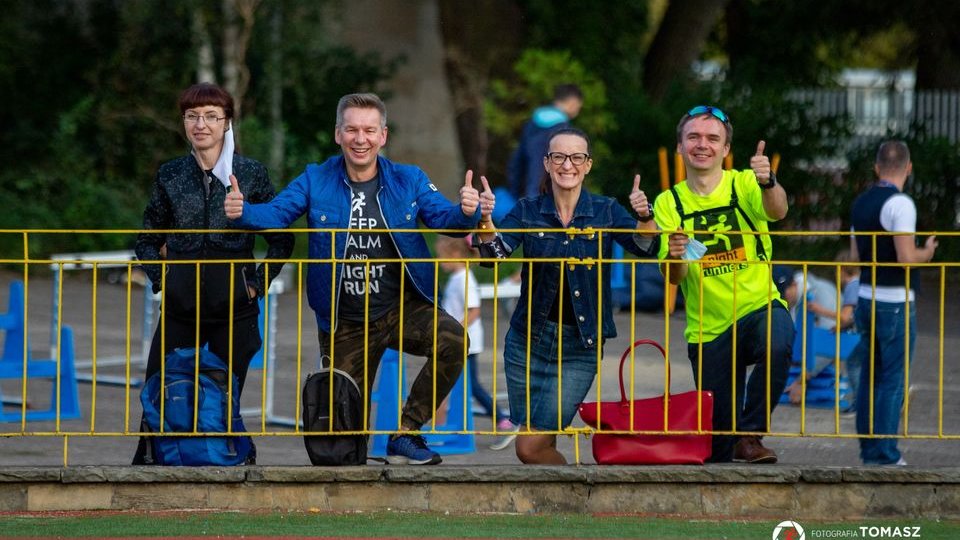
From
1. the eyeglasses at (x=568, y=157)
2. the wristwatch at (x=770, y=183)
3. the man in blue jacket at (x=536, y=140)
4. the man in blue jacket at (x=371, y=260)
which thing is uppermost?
the man in blue jacket at (x=536, y=140)

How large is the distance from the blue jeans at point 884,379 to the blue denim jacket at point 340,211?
2.29 m

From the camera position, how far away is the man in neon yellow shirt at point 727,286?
8.12 metres

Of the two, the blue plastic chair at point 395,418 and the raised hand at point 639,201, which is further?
the blue plastic chair at point 395,418

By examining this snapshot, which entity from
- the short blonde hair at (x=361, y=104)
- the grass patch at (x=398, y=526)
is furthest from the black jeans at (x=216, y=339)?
the short blonde hair at (x=361, y=104)

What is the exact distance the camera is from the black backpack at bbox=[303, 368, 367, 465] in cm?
798

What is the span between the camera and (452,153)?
82.6 feet

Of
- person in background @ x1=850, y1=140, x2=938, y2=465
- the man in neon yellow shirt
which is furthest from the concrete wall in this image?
the man in neon yellow shirt

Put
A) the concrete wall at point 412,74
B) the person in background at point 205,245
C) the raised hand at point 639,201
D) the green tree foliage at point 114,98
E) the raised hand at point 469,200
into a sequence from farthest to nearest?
the concrete wall at point 412,74
the green tree foliage at point 114,98
the person in background at point 205,245
the raised hand at point 639,201
the raised hand at point 469,200

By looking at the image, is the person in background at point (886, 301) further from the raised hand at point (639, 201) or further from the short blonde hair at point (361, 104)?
the short blonde hair at point (361, 104)

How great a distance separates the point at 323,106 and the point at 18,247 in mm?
5096

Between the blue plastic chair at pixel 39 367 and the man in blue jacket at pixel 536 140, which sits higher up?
the man in blue jacket at pixel 536 140

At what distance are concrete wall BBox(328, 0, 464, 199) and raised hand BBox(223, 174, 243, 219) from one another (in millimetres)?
16029

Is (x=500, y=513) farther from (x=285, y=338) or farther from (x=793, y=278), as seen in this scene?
(x=285, y=338)

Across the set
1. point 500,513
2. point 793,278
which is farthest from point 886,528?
point 793,278
